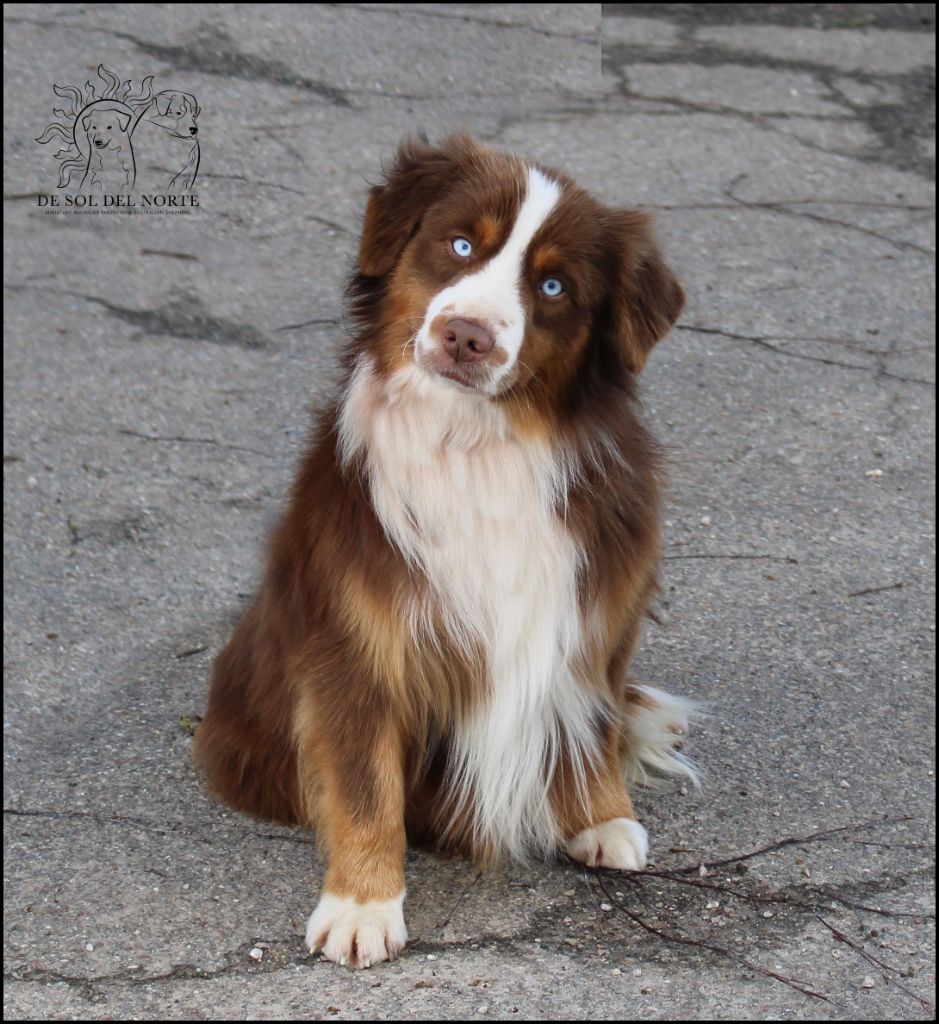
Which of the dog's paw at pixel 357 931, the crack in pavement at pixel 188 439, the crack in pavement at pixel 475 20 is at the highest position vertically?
the crack in pavement at pixel 475 20

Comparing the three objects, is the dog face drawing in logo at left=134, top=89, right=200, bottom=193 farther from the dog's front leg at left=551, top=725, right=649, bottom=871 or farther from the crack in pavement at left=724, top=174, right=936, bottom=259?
the dog's front leg at left=551, top=725, right=649, bottom=871

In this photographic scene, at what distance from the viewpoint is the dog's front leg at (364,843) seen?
3041 mm

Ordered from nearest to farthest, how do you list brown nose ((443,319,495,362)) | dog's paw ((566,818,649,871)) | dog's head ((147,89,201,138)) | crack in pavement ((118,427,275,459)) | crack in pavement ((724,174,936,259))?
brown nose ((443,319,495,362)) < dog's paw ((566,818,649,871)) < crack in pavement ((118,427,275,459)) < crack in pavement ((724,174,936,259)) < dog's head ((147,89,201,138))

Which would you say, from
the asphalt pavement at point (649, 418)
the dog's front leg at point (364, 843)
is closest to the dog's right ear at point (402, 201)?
the asphalt pavement at point (649, 418)

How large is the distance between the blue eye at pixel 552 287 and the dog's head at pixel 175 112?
5.14 m

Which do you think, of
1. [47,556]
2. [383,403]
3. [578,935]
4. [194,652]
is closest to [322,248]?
[47,556]

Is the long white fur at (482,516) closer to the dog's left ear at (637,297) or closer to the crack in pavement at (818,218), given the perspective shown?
the dog's left ear at (637,297)

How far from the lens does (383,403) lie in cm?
304

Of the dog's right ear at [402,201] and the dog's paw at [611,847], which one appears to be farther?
the dog's paw at [611,847]

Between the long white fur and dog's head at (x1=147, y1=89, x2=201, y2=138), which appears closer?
the long white fur

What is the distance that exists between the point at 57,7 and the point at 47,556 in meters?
5.16

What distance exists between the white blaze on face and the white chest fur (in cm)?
17

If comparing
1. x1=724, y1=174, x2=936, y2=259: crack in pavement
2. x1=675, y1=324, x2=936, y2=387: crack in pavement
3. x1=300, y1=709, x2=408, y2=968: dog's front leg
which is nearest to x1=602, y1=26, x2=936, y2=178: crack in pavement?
x1=724, y1=174, x2=936, y2=259: crack in pavement

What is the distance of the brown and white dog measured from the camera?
2.96m
